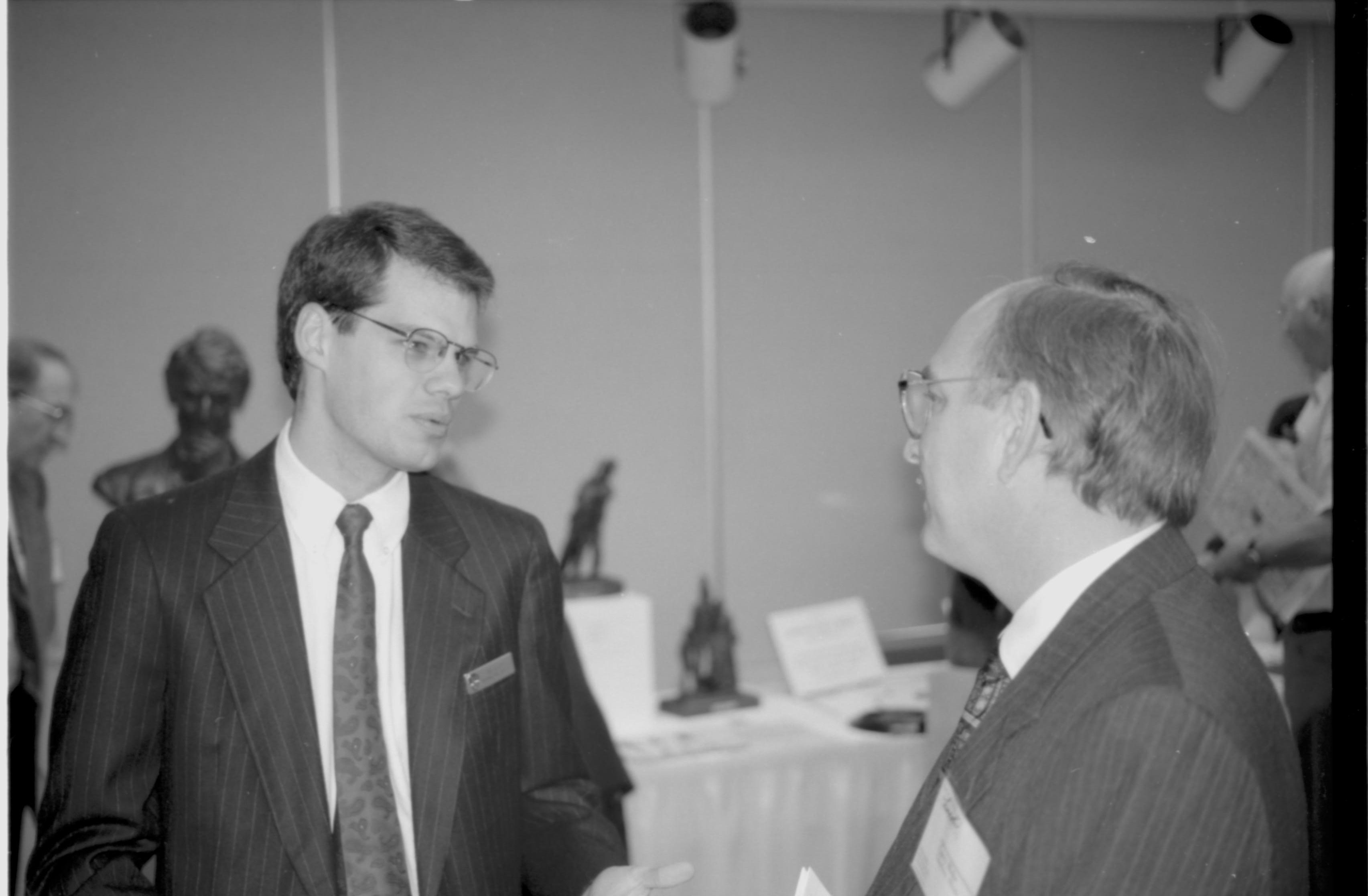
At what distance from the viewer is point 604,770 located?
6.24 ft

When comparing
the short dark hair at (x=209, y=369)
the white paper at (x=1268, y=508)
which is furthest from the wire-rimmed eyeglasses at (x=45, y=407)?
the white paper at (x=1268, y=508)

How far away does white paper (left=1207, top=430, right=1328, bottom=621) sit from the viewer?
77.2 inches

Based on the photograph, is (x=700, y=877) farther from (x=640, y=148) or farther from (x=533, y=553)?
(x=640, y=148)

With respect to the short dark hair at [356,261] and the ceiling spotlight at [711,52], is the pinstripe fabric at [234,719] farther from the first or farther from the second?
the ceiling spotlight at [711,52]

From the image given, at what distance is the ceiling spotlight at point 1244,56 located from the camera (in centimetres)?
149

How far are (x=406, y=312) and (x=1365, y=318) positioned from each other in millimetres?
1095

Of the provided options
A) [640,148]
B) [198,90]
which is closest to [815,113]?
[640,148]

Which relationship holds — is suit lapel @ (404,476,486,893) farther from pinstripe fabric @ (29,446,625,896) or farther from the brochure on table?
the brochure on table

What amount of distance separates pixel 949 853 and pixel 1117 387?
479mm

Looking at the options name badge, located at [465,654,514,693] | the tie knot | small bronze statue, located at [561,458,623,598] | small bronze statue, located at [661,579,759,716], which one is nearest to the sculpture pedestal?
small bronze statue, located at [661,579,759,716]

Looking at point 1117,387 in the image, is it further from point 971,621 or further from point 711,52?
point 971,621

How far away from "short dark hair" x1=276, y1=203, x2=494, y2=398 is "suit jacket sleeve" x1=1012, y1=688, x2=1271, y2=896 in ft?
2.62

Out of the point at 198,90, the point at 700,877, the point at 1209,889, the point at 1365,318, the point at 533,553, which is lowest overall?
the point at 700,877

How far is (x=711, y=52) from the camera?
5.88 feet
